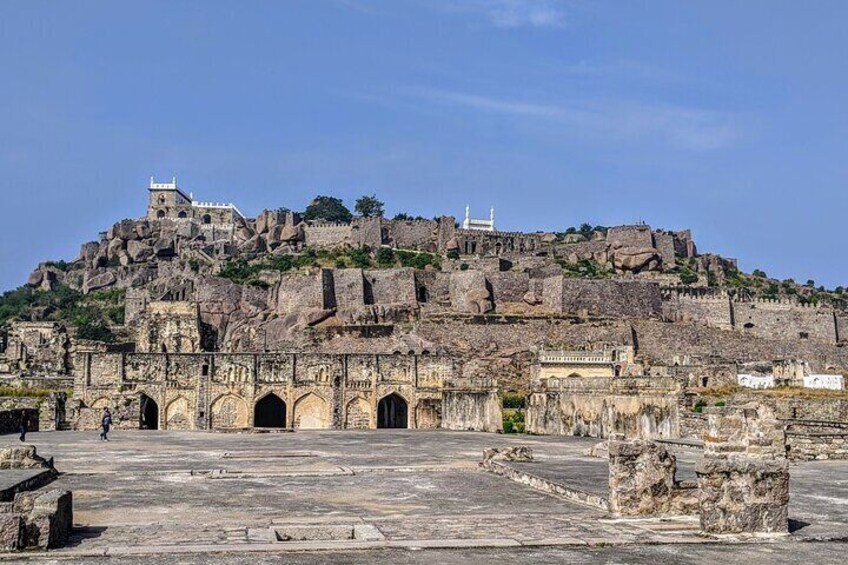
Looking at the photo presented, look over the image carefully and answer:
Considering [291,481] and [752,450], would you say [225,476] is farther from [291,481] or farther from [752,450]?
[752,450]

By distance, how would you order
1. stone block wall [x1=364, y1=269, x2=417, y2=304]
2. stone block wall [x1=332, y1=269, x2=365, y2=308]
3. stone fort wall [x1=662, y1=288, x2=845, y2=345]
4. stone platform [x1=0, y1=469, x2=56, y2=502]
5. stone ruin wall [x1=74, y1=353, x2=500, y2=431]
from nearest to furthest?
1. stone platform [x1=0, y1=469, x2=56, y2=502]
2. stone ruin wall [x1=74, y1=353, x2=500, y2=431]
3. stone block wall [x1=332, y1=269, x2=365, y2=308]
4. stone block wall [x1=364, y1=269, x2=417, y2=304]
5. stone fort wall [x1=662, y1=288, x2=845, y2=345]

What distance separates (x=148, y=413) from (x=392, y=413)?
12.1 meters

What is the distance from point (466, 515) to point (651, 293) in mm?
69143

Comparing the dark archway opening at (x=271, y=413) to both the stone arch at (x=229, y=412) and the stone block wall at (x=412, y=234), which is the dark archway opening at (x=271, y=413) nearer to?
the stone arch at (x=229, y=412)

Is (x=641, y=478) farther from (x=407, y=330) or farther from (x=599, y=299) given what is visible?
(x=599, y=299)

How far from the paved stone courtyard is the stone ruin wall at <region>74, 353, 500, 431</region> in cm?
2277

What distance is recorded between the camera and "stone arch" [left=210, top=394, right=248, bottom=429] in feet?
164

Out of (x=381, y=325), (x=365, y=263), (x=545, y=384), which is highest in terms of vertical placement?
(x=365, y=263)

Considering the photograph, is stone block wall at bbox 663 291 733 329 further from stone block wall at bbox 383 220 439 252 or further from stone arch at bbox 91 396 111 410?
stone arch at bbox 91 396 111 410

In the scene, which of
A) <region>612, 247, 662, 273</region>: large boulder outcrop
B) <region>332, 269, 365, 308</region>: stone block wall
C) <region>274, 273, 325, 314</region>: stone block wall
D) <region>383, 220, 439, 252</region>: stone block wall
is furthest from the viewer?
<region>383, 220, 439, 252</region>: stone block wall

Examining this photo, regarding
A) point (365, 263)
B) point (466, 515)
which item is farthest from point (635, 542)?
point (365, 263)

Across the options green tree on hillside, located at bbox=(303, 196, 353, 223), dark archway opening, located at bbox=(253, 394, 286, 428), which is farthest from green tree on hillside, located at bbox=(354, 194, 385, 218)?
dark archway opening, located at bbox=(253, 394, 286, 428)

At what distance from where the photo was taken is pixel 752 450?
16922mm

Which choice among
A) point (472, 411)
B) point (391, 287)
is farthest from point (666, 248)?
point (472, 411)
